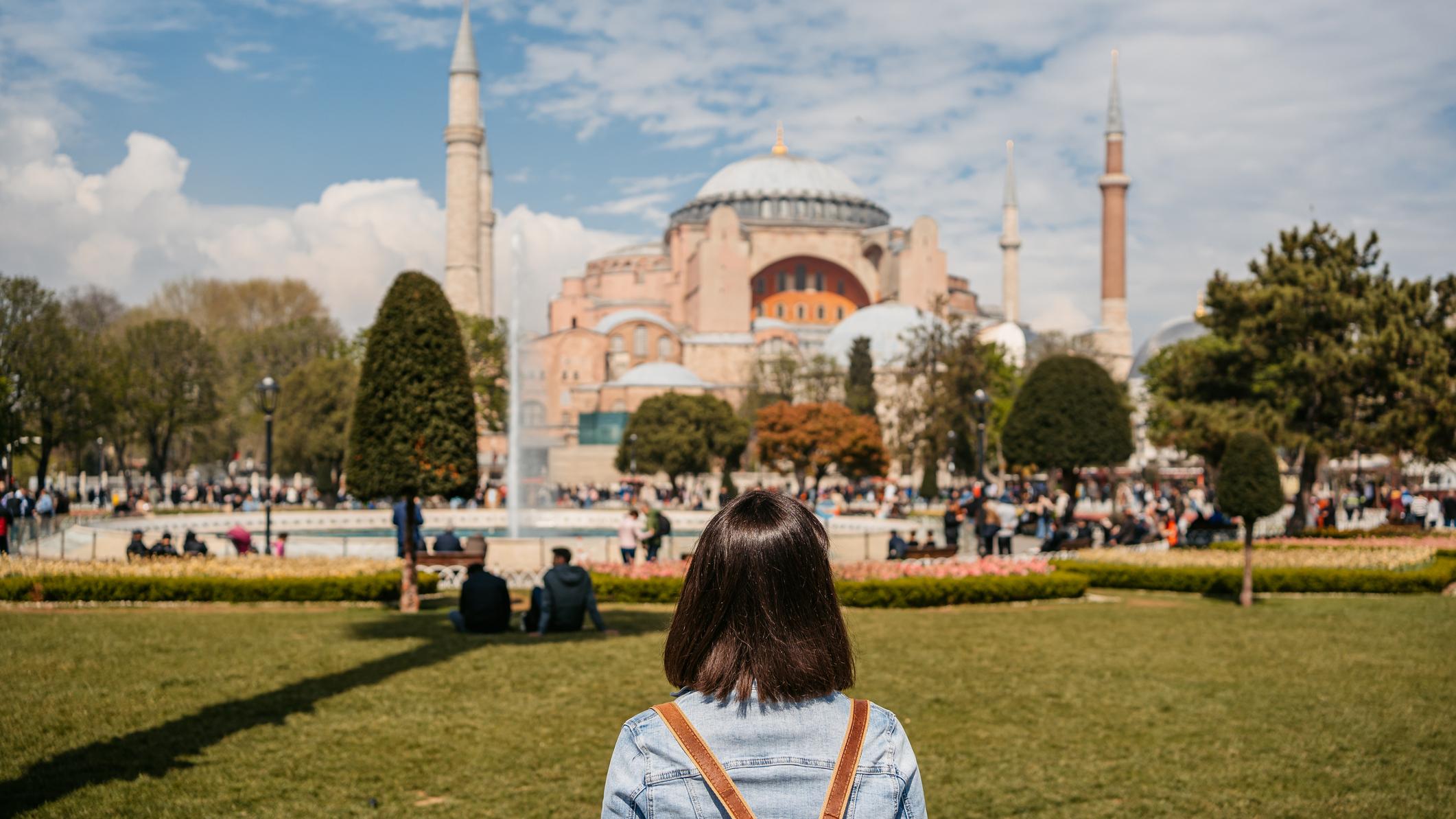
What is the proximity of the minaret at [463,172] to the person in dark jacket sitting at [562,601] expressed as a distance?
3836 centimetres

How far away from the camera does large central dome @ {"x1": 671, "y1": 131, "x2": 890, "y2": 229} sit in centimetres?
7138

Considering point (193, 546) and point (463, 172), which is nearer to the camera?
point (193, 546)

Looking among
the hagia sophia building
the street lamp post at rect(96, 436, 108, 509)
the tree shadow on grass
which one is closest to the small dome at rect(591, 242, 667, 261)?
the hagia sophia building

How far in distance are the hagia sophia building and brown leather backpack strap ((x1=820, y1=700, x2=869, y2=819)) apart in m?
39.6

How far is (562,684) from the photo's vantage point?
7.34 m

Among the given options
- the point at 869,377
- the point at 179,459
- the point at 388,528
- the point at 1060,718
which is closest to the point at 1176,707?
the point at 1060,718

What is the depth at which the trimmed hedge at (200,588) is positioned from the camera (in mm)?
11141

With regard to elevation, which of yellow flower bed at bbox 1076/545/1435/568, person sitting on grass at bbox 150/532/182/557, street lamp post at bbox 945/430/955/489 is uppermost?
street lamp post at bbox 945/430/955/489

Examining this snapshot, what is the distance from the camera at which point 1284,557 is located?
575 inches

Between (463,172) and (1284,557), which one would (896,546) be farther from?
(463,172)

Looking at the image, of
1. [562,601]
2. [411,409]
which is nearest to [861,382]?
[411,409]

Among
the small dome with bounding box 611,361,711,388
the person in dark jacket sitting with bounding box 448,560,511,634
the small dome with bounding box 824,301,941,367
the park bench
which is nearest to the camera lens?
the person in dark jacket sitting with bounding box 448,560,511,634

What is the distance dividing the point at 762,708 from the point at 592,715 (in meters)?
5.02

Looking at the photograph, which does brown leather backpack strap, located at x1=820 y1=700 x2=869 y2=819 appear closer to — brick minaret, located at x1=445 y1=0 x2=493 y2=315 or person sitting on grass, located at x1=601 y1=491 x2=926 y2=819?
person sitting on grass, located at x1=601 y1=491 x2=926 y2=819
